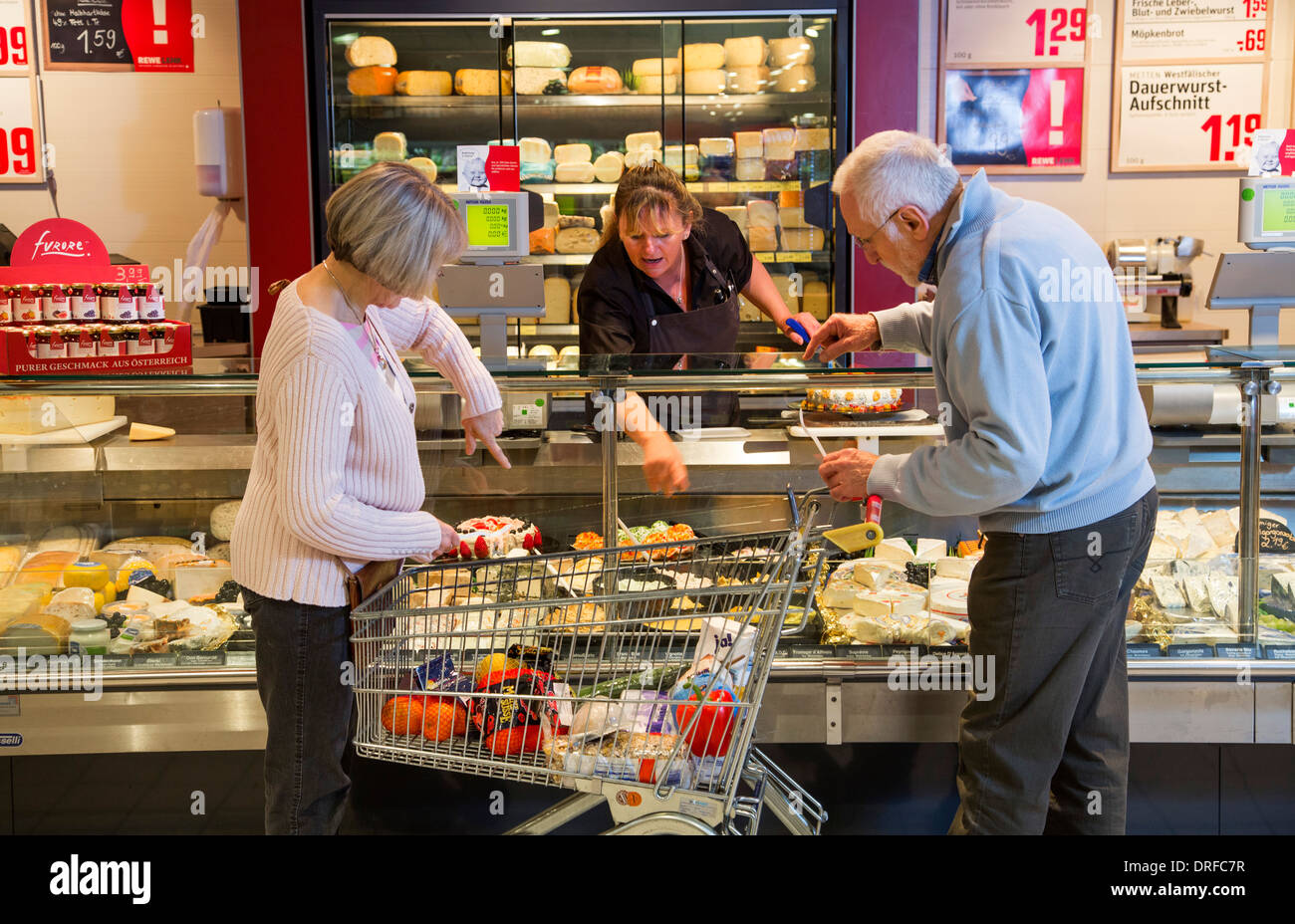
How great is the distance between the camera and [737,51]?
18.3 feet

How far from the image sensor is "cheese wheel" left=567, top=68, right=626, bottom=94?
5582mm

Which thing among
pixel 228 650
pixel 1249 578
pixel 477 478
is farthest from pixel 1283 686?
pixel 228 650

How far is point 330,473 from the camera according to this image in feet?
6.16

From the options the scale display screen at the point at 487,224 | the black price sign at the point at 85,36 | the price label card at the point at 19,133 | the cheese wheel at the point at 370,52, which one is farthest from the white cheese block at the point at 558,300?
the scale display screen at the point at 487,224

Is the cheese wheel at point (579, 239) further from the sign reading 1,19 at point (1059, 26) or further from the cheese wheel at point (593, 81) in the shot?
the sign reading 1,19 at point (1059, 26)

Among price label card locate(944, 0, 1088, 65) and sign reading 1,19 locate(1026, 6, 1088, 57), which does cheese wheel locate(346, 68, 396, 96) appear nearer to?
price label card locate(944, 0, 1088, 65)

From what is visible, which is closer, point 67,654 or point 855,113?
point 67,654

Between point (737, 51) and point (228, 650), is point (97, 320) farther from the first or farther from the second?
point (737, 51)

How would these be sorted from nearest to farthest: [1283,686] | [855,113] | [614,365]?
[1283,686]
[614,365]
[855,113]

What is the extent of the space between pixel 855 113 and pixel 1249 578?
135 inches

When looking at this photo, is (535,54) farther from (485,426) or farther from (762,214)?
(485,426)

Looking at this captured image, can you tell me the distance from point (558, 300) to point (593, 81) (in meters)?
Answer: 1.08

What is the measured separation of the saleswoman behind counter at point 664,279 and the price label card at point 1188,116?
2940 millimetres

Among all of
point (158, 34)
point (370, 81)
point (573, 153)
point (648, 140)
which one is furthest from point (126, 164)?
point (648, 140)
